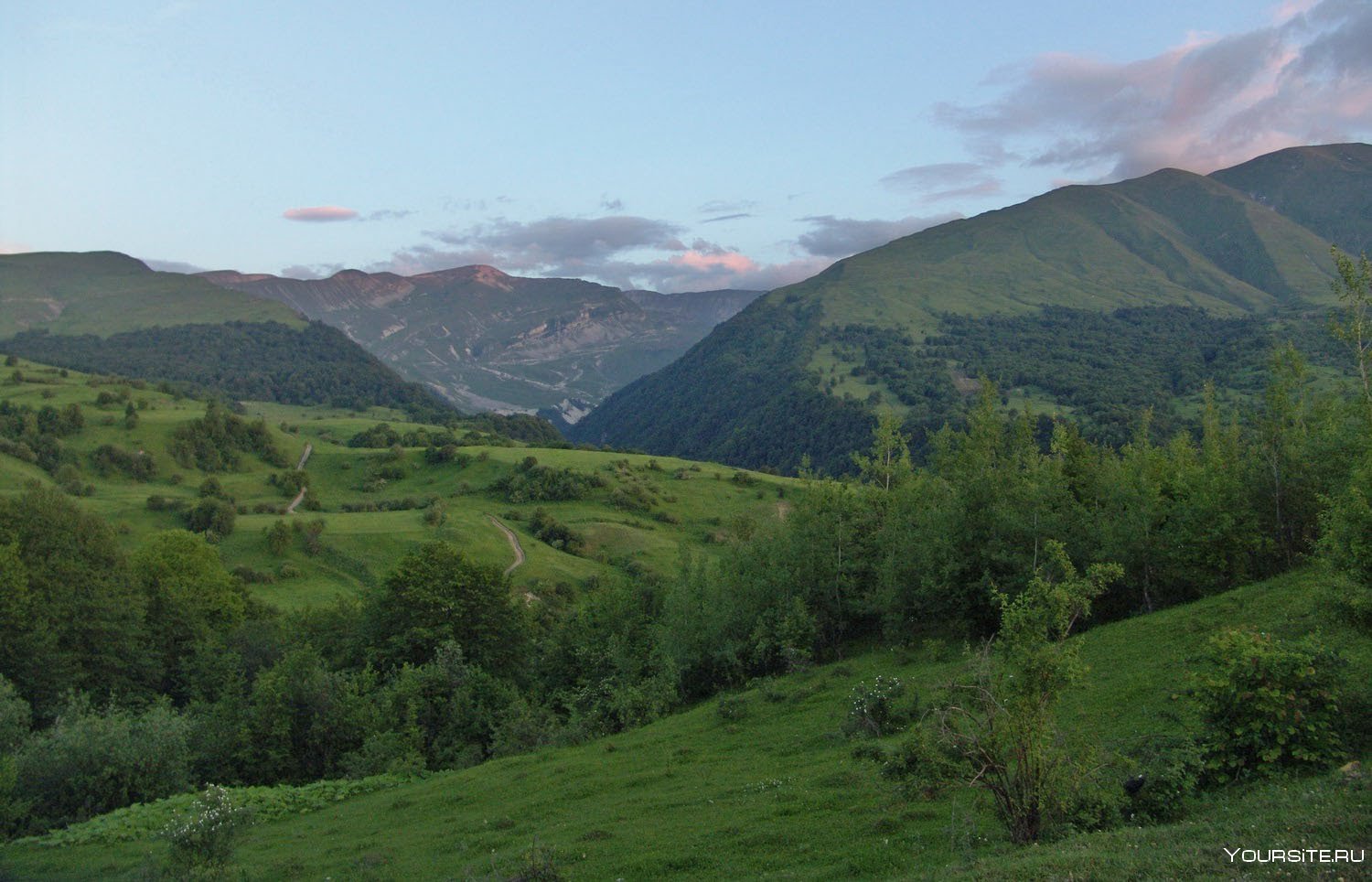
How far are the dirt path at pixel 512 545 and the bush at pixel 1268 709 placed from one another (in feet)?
291

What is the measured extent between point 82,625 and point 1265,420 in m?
69.7

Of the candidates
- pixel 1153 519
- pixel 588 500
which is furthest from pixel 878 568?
pixel 588 500

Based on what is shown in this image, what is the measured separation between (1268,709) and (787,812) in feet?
36.4

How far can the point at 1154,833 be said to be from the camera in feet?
43.9

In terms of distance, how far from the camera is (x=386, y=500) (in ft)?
457

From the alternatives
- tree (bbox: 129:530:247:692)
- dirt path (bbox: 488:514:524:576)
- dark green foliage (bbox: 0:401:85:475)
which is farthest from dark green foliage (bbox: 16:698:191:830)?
dark green foliage (bbox: 0:401:85:475)

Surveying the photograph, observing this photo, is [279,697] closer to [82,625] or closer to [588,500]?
[82,625]

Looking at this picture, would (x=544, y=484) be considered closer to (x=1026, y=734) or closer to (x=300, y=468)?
(x=300, y=468)

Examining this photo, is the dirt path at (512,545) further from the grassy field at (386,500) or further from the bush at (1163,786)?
the bush at (1163,786)

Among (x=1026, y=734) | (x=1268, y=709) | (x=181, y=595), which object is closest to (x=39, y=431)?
(x=181, y=595)

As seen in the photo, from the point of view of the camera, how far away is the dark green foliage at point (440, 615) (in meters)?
54.2

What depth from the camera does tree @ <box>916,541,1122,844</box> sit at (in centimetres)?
1401

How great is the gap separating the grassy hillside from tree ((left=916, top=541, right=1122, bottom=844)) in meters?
0.64

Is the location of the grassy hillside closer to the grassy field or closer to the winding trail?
the grassy field
